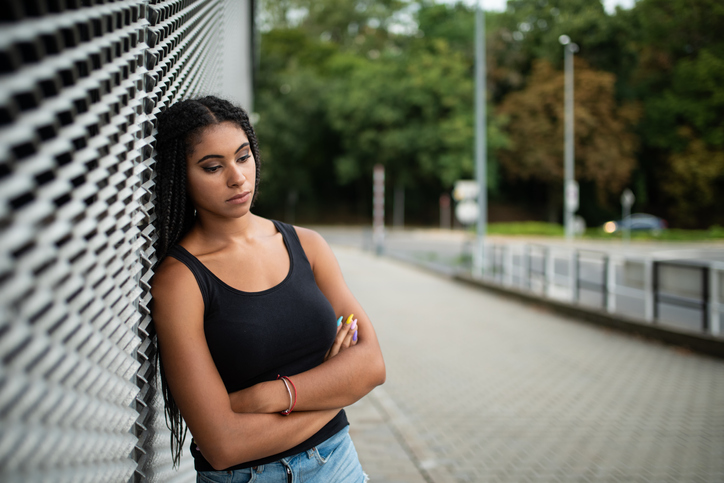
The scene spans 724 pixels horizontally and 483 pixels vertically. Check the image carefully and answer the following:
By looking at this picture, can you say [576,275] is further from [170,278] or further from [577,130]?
[577,130]

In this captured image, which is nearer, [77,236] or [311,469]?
[77,236]

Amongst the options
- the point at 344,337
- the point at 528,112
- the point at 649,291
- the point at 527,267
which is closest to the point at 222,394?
the point at 344,337

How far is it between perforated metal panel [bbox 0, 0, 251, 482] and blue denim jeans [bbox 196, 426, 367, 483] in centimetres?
24

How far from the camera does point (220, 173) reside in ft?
5.26

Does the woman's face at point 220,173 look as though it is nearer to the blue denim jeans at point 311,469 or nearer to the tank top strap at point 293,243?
the tank top strap at point 293,243

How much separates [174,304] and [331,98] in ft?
145

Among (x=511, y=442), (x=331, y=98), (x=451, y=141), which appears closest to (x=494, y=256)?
(x=511, y=442)

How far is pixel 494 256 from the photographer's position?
49.9ft

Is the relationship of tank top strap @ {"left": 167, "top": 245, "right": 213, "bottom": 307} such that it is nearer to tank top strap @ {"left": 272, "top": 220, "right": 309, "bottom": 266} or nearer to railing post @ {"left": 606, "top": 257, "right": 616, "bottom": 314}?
tank top strap @ {"left": 272, "top": 220, "right": 309, "bottom": 266}

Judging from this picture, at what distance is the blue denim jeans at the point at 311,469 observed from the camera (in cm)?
162

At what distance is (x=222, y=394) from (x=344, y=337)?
49 centimetres

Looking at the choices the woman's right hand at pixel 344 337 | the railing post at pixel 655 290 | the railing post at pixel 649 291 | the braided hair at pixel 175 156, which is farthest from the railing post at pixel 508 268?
the braided hair at pixel 175 156

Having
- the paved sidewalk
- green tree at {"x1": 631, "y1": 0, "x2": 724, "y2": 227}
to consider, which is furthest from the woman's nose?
green tree at {"x1": 631, "y1": 0, "x2": 724, "y2": 227}

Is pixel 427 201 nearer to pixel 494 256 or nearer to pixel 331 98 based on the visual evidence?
pixel 331 98
